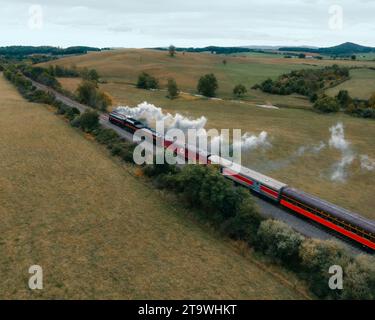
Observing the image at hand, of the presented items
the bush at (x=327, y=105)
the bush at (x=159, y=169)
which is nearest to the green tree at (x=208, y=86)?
the bush at (x=327, y=105)

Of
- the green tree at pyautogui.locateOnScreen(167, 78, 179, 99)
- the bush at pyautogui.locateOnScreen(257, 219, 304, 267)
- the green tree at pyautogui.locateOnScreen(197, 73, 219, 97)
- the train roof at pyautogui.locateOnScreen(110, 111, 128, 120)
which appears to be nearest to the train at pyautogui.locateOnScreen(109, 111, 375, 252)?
the bush at pyautogui.locateOnScreen(257, 219, 304, 267)

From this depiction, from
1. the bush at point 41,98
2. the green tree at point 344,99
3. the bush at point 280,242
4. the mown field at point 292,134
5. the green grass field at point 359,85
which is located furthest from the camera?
the green grass field at point 359,85

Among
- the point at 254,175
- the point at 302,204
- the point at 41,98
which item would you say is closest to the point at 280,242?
the point at 302,204

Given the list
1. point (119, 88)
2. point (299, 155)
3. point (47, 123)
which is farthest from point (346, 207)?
point (119, 88)

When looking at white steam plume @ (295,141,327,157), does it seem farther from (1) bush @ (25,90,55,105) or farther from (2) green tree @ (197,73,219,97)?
(1) bush @ (25,90,55,105)

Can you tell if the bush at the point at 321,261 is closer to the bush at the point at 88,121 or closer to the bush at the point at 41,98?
the bush at the point at 88,121

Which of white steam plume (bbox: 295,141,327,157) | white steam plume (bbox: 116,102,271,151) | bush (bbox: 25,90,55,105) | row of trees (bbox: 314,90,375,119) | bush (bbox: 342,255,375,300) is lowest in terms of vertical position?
bush (bbox: 342,255,375,300)

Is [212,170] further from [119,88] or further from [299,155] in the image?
[119,88]
